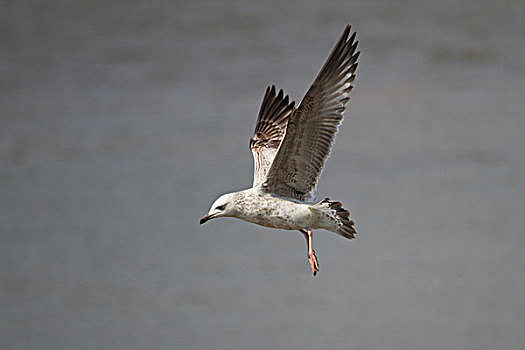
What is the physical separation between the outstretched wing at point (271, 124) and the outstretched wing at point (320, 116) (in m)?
0.86

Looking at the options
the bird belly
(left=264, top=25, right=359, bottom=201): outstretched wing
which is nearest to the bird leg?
the bird belly

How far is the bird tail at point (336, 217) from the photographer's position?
14.8 feet

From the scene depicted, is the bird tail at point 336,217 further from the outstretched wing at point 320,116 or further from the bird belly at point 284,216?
the outstretched wing at point 320,116

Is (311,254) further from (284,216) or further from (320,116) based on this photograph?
(320,116)

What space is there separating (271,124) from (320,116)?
131cm

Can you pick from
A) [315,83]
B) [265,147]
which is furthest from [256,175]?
[315,83]

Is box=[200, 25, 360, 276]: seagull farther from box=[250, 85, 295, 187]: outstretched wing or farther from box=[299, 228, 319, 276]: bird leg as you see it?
box=[250, 85, 295, 187]: outstretched wing

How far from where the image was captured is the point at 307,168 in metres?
4.62

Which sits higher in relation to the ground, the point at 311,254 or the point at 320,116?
the point at 320,116

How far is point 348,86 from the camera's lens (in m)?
4.53

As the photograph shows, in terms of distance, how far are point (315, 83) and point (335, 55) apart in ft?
0.56

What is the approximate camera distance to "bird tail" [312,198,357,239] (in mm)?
4500

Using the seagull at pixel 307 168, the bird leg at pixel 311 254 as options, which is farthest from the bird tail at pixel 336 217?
the bird leg at pixel 311 254

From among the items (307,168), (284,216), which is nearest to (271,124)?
(307,168)
